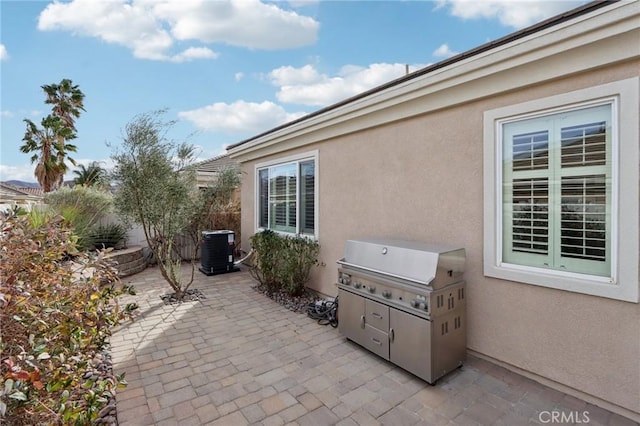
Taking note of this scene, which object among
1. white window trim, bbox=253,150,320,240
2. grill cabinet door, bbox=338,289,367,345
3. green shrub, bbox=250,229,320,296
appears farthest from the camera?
white window trim, bbox=253,150,320,240

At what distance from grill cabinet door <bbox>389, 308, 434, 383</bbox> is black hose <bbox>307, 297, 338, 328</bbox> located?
1.71m

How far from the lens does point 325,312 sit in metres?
6.02

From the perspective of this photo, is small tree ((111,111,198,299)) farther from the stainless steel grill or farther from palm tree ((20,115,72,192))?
palm tree ((20,115,72,192))

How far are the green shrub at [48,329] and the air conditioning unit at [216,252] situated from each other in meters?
6.32

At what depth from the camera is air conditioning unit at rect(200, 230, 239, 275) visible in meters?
9.83

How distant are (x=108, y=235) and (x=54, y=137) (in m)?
13.9

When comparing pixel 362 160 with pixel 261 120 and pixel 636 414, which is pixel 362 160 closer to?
pixel 636 414

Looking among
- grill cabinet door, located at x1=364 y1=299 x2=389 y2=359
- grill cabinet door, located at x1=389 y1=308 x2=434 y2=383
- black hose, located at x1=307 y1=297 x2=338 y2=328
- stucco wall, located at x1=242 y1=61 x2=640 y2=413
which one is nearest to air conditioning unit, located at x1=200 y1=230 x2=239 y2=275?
stucco wall, located at x1=242 y1=61 x2=640 y2=413

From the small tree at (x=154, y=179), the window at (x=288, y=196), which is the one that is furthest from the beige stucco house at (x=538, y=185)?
the small tree at (x=154, y=179)

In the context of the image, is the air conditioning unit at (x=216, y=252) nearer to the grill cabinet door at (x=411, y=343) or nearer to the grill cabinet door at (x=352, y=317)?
the grill cabinet door at (x=352, y=317)

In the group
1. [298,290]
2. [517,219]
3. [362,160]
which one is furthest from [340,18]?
[298,290]

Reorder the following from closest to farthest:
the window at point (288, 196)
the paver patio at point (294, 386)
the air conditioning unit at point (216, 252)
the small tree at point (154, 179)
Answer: the paver patio at point (294, 386)
the small tree at point (154, 179)
the window at point (288, 196)
the air conditioning unit at point (216, 252)

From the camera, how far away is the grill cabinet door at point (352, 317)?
4.73 m

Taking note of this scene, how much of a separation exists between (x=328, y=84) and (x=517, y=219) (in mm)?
8954
